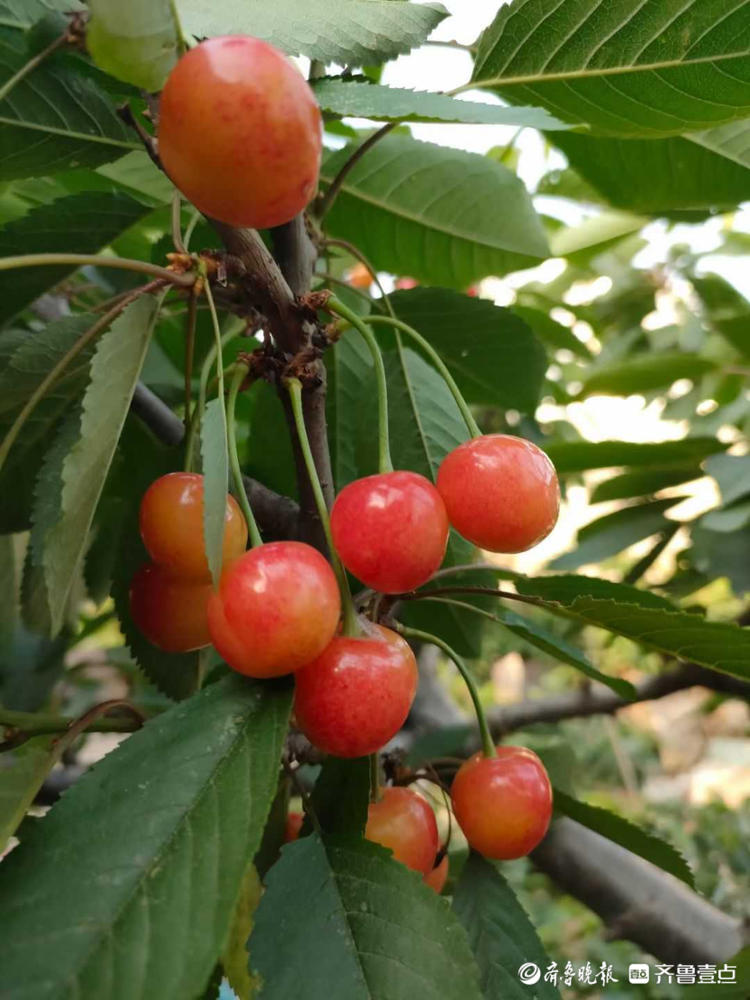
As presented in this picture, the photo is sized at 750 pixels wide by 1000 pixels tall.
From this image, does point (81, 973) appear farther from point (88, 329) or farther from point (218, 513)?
point (88, 329)

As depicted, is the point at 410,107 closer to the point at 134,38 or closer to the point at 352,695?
the point at 134,38

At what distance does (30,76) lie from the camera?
2.27 feet

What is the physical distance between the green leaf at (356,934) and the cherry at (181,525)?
10.1 inches

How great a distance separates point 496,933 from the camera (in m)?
0.85

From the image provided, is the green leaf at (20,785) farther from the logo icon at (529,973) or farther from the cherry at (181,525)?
the logo icon at (529,973)

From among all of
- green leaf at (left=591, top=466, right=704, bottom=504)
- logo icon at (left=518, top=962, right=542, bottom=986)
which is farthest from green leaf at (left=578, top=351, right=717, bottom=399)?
logo icon at (left=518, top=962, right=542, bottom=986)

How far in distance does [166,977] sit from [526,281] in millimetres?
2072

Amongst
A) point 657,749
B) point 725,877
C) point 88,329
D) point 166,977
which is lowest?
point 657,749

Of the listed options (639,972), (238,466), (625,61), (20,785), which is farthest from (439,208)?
(639,972)

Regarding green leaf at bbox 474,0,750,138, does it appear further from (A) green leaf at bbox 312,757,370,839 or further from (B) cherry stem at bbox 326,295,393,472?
(A) green leaf at bbox 312,757,370,839

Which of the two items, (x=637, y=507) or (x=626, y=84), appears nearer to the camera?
(x=626, y=84)

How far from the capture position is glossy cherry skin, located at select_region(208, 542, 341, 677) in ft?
1.85

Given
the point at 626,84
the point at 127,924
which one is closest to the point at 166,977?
the point at 127,924

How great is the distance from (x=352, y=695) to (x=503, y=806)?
269mm
